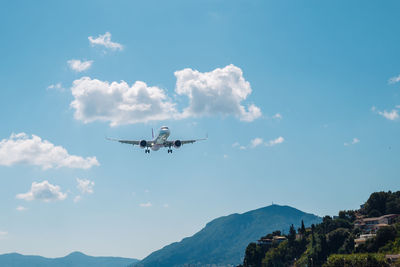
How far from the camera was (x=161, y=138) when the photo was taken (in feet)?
393

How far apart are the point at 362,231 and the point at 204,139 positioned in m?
95.6

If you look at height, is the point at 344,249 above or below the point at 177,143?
below

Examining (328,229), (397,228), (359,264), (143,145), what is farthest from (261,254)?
(143,145)

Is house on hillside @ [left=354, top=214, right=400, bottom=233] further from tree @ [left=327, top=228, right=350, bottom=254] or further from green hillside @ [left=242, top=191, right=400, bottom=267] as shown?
tree @ [left=327, top=228, right=350, bottom=254]

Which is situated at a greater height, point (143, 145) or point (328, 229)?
point (143, 145)

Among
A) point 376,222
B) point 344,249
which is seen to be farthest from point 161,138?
point 376,222

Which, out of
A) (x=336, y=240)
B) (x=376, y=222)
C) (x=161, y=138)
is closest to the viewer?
(x=161, y=138)

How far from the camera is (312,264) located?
522ft

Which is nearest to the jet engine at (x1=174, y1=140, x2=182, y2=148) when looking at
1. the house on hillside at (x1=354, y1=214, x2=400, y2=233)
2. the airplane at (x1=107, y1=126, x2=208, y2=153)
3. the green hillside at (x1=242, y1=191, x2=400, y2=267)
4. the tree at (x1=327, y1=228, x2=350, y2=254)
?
the airplane at (x1=107, y1=126, x2=208, y2=153)

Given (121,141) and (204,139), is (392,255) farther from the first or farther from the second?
(121,141)

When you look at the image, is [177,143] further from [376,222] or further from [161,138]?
[376,222]

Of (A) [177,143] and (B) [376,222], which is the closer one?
(A) [177,143]

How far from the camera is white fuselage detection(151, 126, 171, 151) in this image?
11906 centimetres

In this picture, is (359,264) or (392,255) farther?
(392,255)
